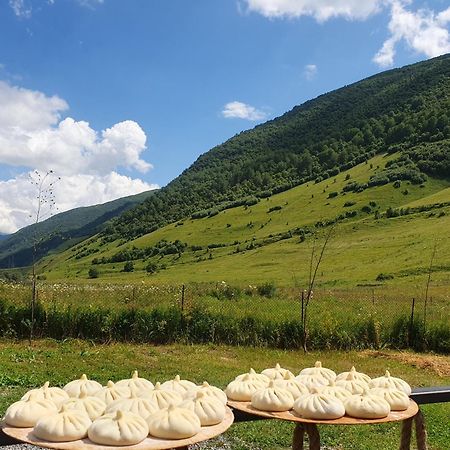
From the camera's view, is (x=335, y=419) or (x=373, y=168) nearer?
(x=335, y=419)

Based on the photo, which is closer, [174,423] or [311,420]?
[174,423]

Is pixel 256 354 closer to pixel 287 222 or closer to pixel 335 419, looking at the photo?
pixel 335 419

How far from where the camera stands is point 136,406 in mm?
3072

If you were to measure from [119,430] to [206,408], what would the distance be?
1.90ft

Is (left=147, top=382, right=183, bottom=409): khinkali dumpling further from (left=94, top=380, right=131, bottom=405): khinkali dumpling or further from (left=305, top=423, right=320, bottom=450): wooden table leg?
(left=305, top=423, right=320, bottom=450): wooden table leg

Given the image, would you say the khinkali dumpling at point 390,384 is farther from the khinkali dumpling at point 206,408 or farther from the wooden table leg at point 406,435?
the khinkali dumpling at point 206,408

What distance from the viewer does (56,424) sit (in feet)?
9.03

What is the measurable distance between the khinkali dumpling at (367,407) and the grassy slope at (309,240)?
34.3 meters

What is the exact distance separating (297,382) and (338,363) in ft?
40.4

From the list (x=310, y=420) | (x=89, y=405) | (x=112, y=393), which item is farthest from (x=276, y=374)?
(x=89, y=405)

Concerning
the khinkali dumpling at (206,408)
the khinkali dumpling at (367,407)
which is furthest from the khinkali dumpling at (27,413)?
the khinkali dumpling at (367,407)

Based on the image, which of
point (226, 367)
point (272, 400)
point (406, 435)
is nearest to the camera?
point (272, 400)

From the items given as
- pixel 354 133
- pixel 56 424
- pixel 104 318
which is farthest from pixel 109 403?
pixel 354 133

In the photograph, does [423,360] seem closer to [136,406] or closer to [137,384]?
[137,384]
